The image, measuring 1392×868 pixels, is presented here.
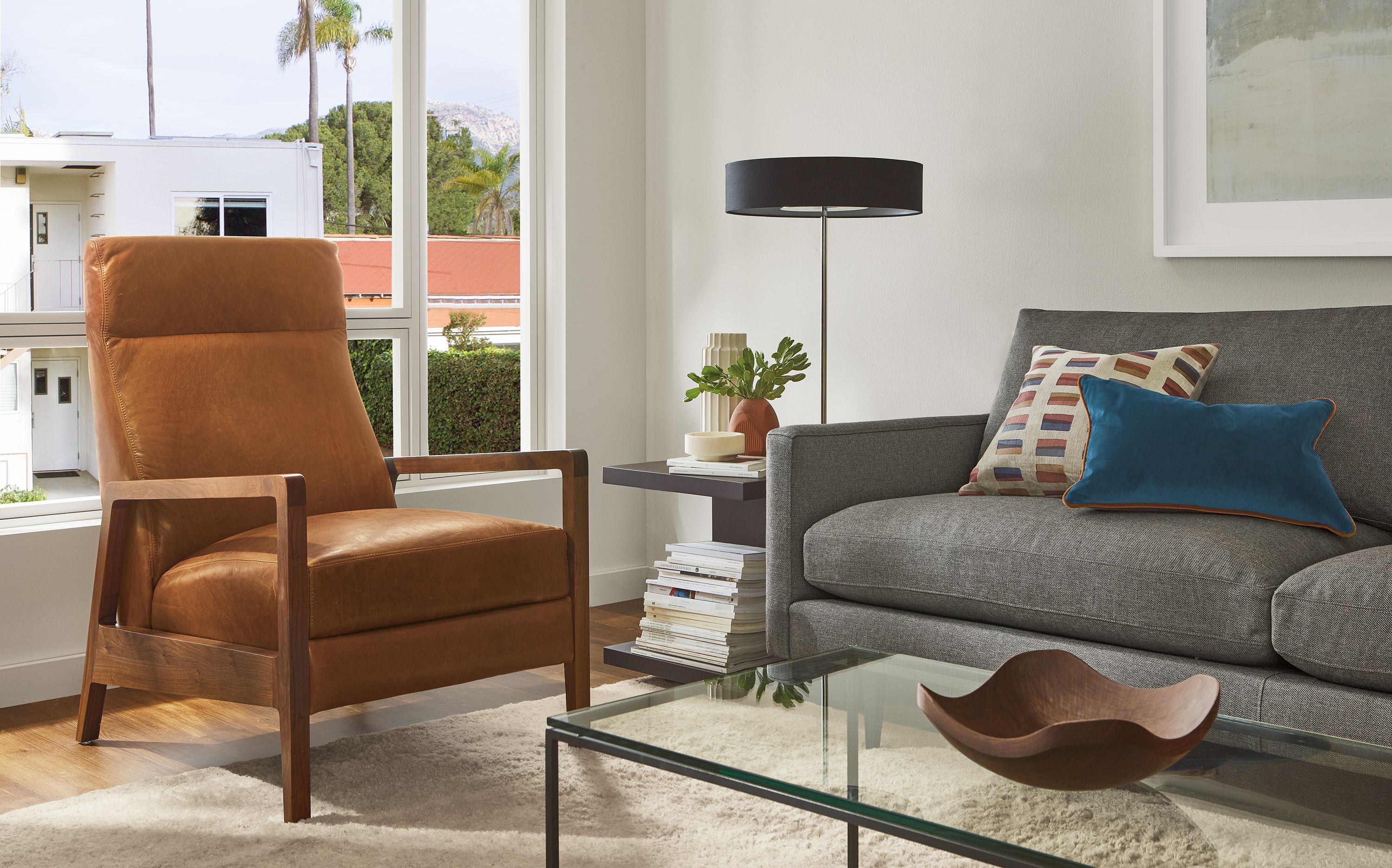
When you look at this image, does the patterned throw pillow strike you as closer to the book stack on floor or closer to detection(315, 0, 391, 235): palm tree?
the book stack on floor

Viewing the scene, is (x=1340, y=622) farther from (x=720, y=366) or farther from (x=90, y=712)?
(x=90, y=712)

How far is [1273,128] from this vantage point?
3.03 m

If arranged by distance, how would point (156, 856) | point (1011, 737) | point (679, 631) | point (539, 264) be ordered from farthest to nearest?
point (539, 264) → point (679, 631) → point (156, 856) → point (1011, 737)

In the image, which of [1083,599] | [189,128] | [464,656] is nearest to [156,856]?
[464,656]

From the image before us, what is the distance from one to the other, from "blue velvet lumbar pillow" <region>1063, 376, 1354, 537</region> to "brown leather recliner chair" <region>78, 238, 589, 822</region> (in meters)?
1.07

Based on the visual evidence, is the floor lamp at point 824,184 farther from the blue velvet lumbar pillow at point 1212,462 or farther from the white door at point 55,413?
the white door at point 55,413

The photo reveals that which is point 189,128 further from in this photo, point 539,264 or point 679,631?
point 679,631

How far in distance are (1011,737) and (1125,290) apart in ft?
6.74

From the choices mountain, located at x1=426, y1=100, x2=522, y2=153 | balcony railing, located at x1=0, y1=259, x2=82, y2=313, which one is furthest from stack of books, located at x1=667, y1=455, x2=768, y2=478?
balcony railing, located at x1=0, y1=259, x2=82, y2=313

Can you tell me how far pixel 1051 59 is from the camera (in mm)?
3418

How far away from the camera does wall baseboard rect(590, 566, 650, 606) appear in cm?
429

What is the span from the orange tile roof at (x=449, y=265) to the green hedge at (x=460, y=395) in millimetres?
183

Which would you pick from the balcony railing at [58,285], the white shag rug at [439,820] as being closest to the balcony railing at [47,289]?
the balcony railing at [58,285]

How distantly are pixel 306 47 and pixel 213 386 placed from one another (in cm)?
137
